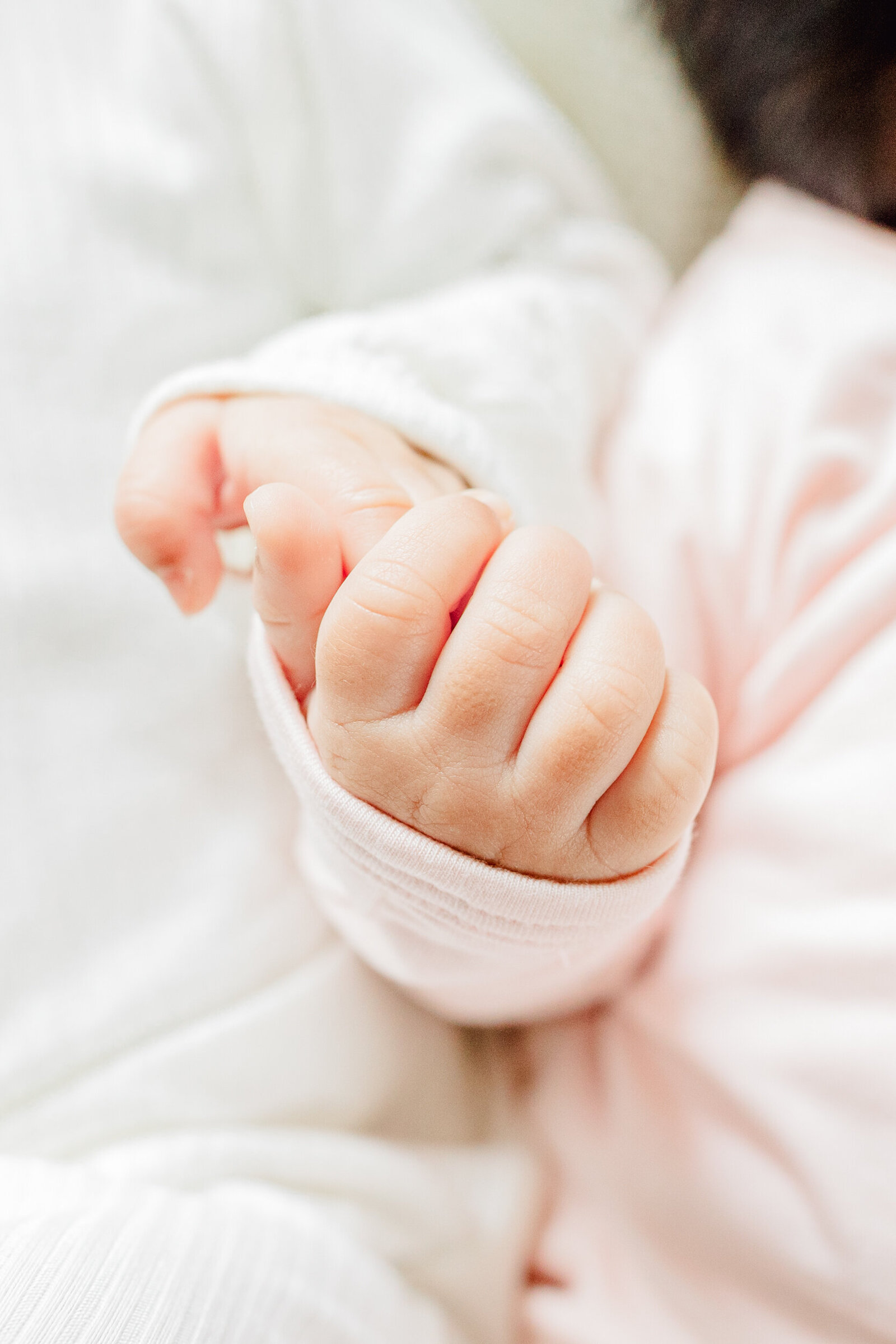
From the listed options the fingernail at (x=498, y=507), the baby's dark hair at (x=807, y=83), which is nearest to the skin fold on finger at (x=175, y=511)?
the fingernail at (x=498, y=507)

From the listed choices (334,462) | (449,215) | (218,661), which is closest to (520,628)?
(334,462)

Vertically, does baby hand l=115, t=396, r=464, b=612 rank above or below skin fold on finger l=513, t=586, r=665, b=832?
below

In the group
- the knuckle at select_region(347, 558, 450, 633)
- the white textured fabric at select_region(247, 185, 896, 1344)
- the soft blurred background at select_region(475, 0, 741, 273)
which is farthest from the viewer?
the soft blurred background at select_region(475, 0, 741, 273)

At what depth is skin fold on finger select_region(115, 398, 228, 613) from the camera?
1.11 feet

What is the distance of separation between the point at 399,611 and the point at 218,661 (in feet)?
0.76

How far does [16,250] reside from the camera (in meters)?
0.47

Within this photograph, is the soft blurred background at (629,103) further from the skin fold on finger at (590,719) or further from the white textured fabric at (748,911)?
the skin fold on finger at (590,719)

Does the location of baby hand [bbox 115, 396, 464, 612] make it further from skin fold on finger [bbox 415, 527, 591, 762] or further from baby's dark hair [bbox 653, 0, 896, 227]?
baby's dark hair [bbox 653, 0, 896, 227]

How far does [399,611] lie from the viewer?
0.24m

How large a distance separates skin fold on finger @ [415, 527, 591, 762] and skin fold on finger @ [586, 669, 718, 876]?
3 cm

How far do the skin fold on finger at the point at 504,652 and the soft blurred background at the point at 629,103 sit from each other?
1.27 ft

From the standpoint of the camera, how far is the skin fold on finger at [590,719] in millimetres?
243

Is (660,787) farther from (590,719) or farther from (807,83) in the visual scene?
(807,83)

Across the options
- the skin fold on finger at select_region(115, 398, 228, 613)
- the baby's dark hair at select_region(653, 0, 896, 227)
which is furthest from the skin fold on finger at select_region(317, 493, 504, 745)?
the baby's dark hair at select_region(653, 0, 896, 227)
